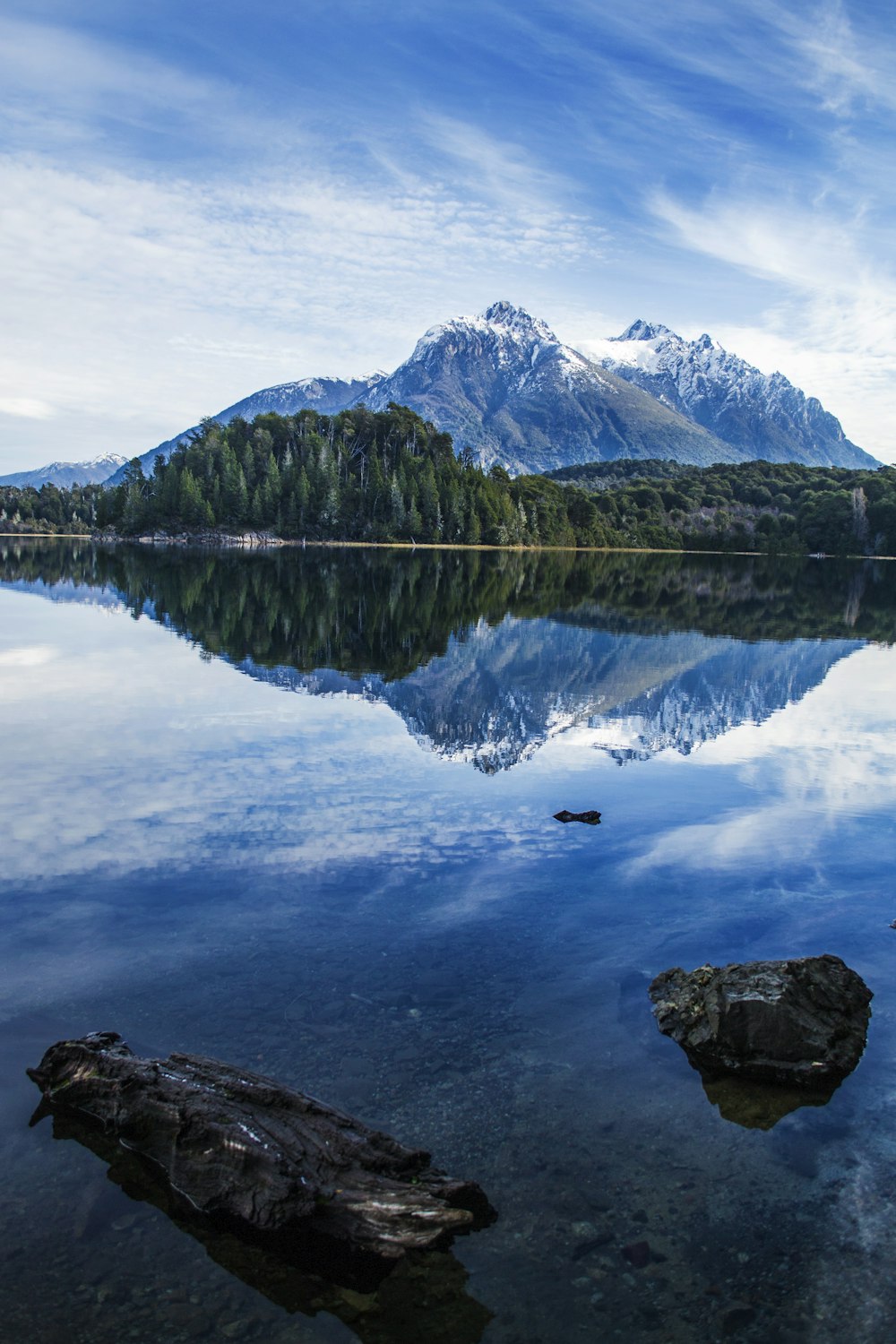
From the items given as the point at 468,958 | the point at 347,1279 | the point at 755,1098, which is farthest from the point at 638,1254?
the point at 468,958

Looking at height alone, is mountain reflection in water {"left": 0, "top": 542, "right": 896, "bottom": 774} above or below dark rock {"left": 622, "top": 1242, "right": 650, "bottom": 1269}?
above

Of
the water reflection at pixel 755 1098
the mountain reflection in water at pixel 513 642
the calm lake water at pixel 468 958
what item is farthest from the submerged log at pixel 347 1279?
the mountain reflection in water at pixel 513 642

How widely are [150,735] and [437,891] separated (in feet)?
40.9

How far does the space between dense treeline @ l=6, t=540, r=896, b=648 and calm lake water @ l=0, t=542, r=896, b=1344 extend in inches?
374

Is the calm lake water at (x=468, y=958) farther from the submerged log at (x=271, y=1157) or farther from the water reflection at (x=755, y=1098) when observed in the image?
the submerged log at (x=271, y=1157)

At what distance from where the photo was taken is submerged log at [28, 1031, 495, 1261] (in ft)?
23.3

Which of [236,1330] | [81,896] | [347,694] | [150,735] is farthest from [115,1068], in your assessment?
[347,694]

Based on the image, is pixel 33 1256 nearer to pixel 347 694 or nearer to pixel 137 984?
pixel 137 984

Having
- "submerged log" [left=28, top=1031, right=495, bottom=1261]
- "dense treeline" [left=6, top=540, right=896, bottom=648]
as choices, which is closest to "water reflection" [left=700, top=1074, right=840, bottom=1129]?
"submerged log" [left=28, top=1031, right=495, bottom=1261]

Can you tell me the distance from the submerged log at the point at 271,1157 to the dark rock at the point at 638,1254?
119cm

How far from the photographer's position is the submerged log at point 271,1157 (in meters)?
7.11

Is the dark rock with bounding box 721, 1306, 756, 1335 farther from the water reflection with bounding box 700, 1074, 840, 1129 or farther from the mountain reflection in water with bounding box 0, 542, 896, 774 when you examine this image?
the mountain reflection in water with bounding box 0, 542, 896, 774

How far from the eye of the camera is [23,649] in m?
37.6

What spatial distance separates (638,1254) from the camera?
7.15m
